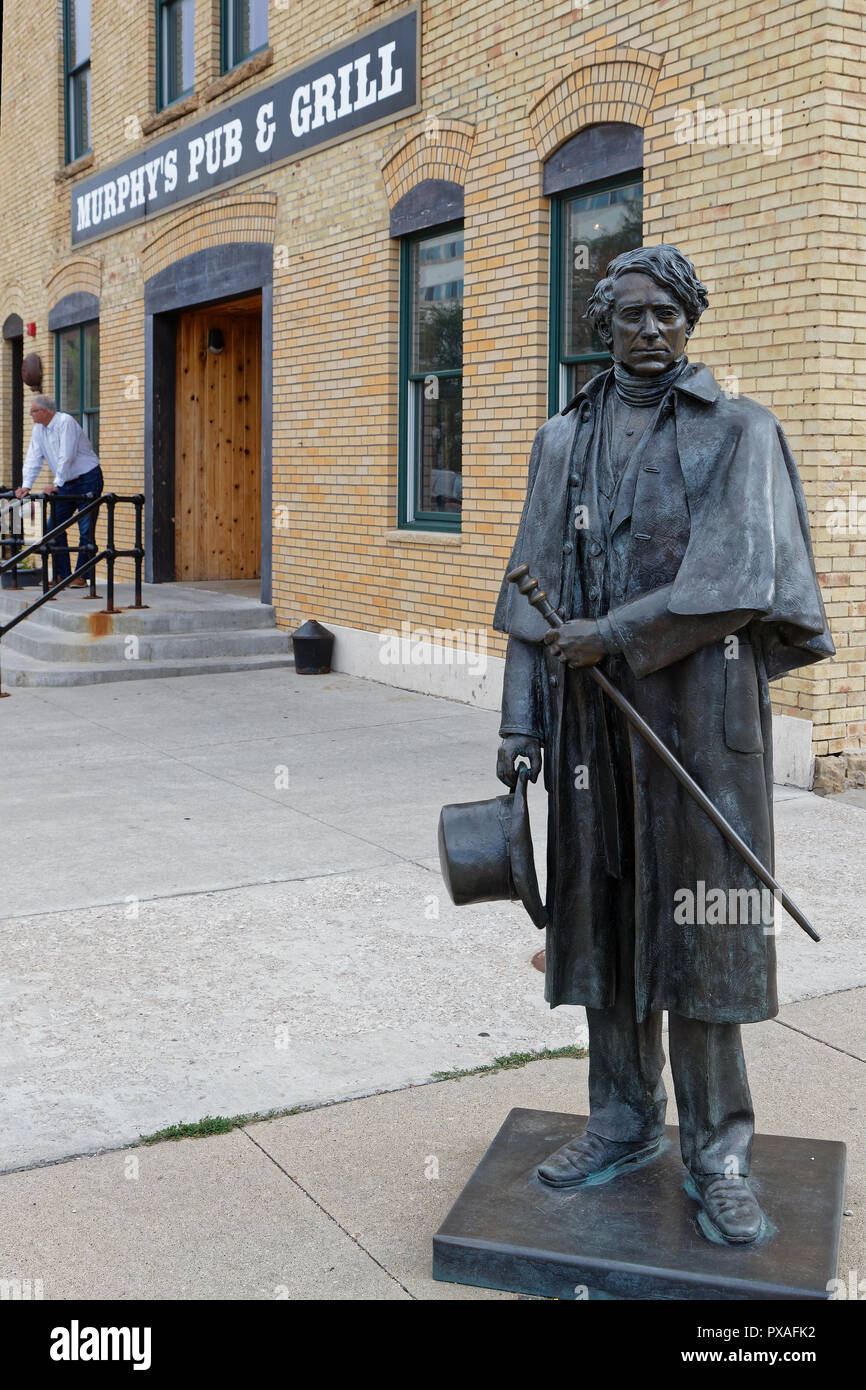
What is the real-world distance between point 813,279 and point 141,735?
4871mm

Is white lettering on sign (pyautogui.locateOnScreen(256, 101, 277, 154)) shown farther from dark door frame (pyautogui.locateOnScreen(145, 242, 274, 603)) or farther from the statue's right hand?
the statue's right hand

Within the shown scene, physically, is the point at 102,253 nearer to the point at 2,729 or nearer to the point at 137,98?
the point at 137,98

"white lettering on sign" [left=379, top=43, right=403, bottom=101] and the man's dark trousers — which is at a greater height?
"white lettering on sign" [left=379, top=43, right=403, bottom=101]

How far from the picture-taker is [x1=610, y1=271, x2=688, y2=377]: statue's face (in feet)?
10.0

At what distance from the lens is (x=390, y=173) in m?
11.0

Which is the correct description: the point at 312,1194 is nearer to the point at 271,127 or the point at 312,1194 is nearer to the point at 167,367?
the point at 271,127

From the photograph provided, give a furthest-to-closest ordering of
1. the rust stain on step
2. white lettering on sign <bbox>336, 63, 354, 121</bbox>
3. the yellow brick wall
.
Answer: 1. the rust stain on step
2. white lettering on sign <bbox>336, 63, 354, 121</bbox>
3. the yellow brick wall

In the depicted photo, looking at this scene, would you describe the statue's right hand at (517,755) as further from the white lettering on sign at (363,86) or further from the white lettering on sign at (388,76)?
the white lettering on sign at (363,86)

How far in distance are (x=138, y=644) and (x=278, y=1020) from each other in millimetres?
7704

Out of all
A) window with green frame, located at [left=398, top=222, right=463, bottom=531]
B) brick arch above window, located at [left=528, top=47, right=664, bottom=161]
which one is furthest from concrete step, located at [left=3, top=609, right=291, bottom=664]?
brick arch above window, located at [left=528, top=47, right=664, bottom=161]

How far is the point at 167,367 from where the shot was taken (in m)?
15.1

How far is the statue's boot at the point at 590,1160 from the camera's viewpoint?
10.9ft

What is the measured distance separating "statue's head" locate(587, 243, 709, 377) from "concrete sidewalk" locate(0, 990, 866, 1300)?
1986 mm

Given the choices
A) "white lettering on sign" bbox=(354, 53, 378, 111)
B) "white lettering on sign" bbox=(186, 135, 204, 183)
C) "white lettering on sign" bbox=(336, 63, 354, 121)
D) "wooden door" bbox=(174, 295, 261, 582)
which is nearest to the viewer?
"white lettering on sign" bbox=(354, 53, 378, 111)
